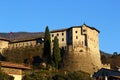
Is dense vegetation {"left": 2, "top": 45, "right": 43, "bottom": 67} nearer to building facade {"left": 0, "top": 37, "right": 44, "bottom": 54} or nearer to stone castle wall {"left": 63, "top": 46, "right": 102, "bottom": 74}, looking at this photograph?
building facade {"left": 0, "top": 37, "right": 44, "bottom": 54}

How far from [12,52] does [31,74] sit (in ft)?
113

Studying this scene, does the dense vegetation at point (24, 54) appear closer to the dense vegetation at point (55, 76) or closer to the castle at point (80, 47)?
the castle at point (80, 47)

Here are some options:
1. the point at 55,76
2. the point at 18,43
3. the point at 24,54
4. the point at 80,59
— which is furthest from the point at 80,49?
the point at 55,76

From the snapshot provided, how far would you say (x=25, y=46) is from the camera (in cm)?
9400

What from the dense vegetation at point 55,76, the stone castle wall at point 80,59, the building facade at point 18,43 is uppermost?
the building facade at point 18,43

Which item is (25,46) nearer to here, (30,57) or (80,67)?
(30,57)

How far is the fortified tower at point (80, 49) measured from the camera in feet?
280

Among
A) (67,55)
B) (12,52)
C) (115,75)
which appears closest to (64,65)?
(67,55)

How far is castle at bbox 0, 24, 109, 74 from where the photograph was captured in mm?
85438

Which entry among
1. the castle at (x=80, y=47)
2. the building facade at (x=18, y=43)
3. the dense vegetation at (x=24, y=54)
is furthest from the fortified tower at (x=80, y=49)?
the building facade at (x=18, y=43)

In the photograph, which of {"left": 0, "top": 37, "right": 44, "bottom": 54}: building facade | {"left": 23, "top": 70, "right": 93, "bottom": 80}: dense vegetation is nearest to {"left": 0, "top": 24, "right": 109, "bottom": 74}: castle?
{"left": 0, "top": 37, "right": 44, "bottom": 54}: building facade

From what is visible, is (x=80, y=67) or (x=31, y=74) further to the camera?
(x=80, y=67)

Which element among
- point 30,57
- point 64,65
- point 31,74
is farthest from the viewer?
point 30,57

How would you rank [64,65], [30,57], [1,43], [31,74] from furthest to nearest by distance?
[1,43] < [30,57] < [64,65] < [31,74]
